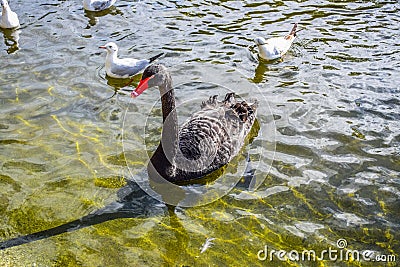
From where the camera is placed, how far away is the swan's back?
19.6 ft

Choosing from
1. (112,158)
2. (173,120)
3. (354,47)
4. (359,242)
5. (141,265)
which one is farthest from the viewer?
(354,47)

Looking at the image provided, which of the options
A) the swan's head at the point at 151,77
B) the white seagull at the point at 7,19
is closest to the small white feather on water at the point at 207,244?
the swan's head at the point at 151,77

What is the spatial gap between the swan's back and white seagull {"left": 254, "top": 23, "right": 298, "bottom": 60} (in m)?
2.29

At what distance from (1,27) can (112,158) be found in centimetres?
574

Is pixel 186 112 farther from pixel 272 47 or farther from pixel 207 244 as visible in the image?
pixel 207 244

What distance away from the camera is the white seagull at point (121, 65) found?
335 inches

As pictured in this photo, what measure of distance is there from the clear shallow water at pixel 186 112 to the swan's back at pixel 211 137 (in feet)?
1.75

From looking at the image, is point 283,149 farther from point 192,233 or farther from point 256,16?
point 256,16

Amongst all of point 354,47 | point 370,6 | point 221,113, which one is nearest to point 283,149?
point 221,113

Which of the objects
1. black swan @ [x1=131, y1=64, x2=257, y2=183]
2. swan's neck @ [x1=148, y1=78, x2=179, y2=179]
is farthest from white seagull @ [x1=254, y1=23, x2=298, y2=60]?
swan's neck @ [x1=148, y1=78, x2=179, y2=179]

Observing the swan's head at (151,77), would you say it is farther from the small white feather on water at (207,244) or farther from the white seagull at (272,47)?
the white seagull at (272,47)

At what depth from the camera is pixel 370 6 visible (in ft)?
36.7

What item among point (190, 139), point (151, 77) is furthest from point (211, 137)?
point (151, 77)

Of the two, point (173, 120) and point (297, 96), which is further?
point (297, 96)
